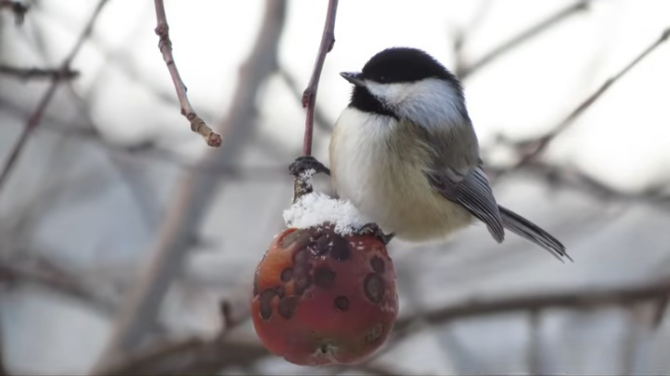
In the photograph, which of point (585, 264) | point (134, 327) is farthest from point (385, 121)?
point (585, 264)

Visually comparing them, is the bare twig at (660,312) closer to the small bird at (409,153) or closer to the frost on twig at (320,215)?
the small bird at (409,153)

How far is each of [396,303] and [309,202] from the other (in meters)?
0.17

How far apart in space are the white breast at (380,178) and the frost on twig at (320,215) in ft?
1.16

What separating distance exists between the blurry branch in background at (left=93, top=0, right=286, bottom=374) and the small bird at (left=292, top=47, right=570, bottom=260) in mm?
552

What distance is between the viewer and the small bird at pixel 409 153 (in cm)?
145

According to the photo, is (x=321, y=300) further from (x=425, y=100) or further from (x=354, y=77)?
(x=425, y=100)

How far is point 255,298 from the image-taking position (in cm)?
97

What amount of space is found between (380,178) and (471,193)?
0.69 ft

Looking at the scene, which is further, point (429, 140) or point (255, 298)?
point (429, 140)

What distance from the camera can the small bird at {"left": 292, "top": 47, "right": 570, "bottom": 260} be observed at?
1446 millimetres

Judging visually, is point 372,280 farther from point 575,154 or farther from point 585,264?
point 585,264

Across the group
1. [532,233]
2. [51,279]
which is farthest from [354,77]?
[51,279]

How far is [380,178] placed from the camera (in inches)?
57.5

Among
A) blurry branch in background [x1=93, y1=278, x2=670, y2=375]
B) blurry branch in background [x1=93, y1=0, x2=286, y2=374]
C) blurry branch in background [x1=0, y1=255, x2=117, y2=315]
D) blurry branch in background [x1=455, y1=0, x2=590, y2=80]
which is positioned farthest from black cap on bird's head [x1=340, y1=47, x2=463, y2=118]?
blurry branch in background [x1=0, y1=255, x2=117, y2=315]
